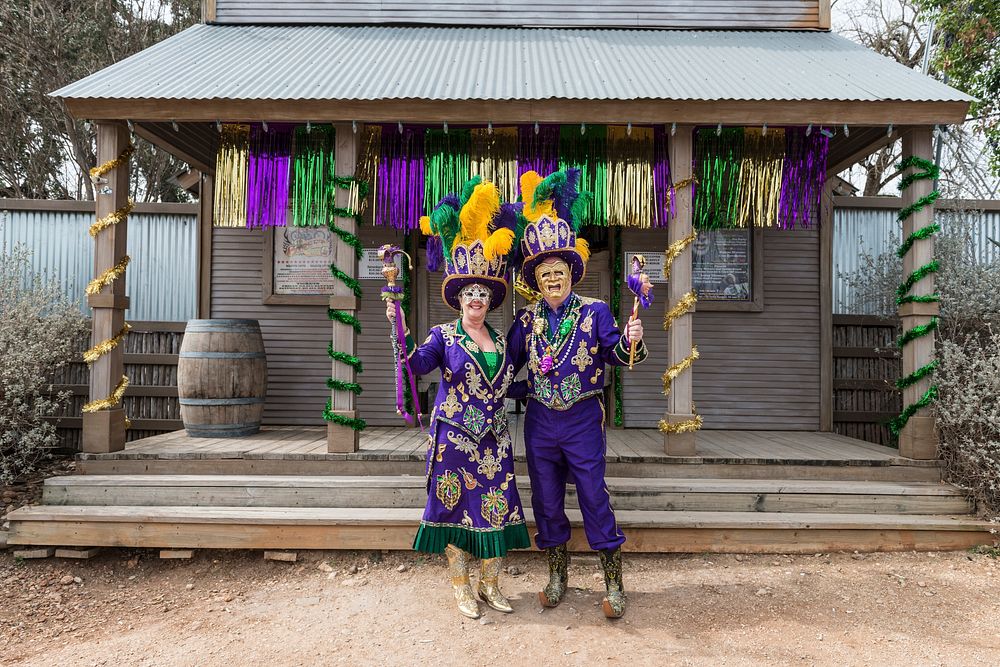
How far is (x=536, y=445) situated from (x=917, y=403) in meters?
3.05

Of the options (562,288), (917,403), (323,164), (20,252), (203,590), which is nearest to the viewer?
(562,288)

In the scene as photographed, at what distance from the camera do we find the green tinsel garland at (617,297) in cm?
601

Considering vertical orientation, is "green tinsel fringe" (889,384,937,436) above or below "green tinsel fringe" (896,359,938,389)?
below

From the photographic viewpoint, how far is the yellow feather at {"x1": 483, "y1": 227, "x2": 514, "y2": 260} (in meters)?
2.95

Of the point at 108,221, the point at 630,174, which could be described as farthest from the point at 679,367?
the point at 108,221

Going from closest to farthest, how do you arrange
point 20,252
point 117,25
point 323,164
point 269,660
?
point 269,660 < point 323,164 < point 20,252 < point 117,25

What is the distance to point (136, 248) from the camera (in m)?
6.30

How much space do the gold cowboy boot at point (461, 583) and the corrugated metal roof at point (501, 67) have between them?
3.08 m

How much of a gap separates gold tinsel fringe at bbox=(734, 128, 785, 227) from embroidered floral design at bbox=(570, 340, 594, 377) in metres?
2.69

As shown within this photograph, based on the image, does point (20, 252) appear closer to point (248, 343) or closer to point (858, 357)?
point (248, 343)

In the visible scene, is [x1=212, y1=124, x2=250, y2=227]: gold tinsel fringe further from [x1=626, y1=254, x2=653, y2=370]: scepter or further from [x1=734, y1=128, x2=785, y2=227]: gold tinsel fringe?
[x1=734, y1=128, x2=785, y2=227]: gold tinsel fringe

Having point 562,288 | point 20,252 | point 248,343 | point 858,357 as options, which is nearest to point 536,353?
point 562,288

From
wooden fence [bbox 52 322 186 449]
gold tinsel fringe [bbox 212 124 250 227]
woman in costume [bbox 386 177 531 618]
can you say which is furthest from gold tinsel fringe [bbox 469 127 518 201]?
wooden fence [bbox 52 322 186 449]

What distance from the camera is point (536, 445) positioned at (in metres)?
3.12
